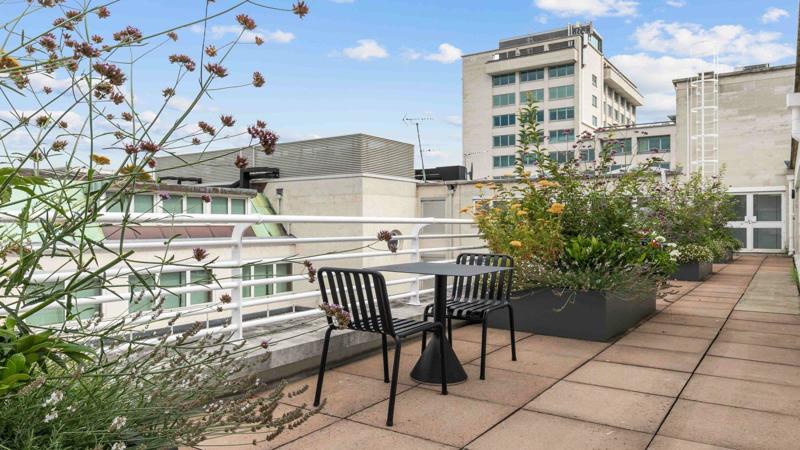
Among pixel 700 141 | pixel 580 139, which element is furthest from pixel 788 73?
pixel 580 139

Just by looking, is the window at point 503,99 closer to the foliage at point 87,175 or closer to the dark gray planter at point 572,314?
the dark gray planter at point 572,314

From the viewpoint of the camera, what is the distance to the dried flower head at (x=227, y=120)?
5.53ft

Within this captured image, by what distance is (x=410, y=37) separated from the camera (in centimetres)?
949

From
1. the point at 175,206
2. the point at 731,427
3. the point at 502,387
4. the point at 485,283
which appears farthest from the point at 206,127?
the point at 485,283

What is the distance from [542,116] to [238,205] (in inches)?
1465

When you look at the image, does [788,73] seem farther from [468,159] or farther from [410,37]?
[468,159]

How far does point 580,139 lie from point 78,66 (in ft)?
16.3

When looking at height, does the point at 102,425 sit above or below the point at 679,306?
above

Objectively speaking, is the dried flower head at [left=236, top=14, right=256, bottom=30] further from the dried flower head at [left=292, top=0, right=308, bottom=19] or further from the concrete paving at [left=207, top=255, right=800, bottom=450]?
the concrete paving at [left=207, top=255, right=800, bottom=450]

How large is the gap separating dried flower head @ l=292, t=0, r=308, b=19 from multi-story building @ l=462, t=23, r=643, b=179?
51495 mm

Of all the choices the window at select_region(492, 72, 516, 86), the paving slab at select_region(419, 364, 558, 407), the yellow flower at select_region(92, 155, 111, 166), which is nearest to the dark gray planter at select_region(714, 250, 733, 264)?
the paving slab at select_region(419, 364, 558, 407)

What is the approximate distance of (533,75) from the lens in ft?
182

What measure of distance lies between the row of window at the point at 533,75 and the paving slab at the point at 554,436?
5486cm

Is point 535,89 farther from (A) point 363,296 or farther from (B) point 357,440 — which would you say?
(B) point 357,440
